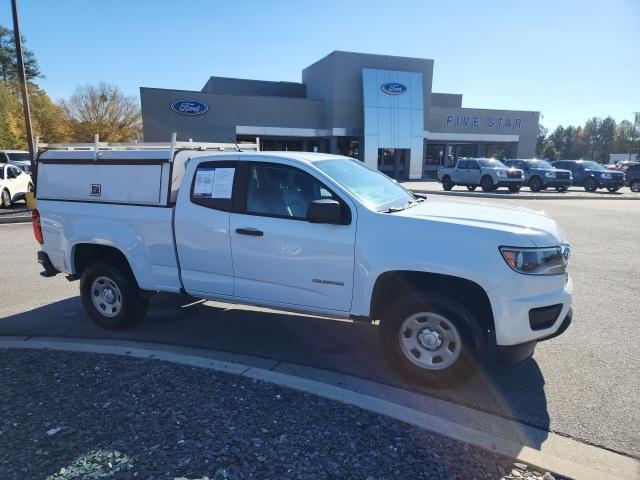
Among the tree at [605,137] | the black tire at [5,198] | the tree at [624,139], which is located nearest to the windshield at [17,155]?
the black tire at [5,198]

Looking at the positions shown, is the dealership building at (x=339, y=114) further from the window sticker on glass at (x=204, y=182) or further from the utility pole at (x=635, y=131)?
the utility pole at (x=635, y=131)

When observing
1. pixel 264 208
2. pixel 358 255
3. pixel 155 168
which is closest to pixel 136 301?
pixel 155 168

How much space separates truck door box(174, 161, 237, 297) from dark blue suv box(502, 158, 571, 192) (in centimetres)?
2529

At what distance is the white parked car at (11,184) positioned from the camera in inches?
622

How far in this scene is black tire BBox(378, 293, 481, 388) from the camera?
3465 mm

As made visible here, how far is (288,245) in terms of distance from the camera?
12.8 ft

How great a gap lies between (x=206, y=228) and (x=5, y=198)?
15.5 metres

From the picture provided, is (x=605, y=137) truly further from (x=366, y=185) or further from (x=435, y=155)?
(x=366, y=185)

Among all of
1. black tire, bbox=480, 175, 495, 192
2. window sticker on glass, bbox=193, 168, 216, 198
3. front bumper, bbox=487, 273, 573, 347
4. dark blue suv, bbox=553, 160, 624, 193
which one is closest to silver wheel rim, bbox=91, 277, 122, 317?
window sticker on glass, bbox=193, 168, 216, 198

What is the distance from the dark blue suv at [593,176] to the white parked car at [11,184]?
28.4 metres

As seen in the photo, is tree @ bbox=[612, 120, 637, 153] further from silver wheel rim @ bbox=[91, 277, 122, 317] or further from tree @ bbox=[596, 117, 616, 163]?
silver wheel rim @ bbox=[91, 277, 122, 317]

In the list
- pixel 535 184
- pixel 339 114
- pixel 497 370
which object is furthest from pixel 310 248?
pixel 339 114

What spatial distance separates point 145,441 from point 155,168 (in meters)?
2.66

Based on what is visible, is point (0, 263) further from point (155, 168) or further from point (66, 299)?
point (155, 168)
